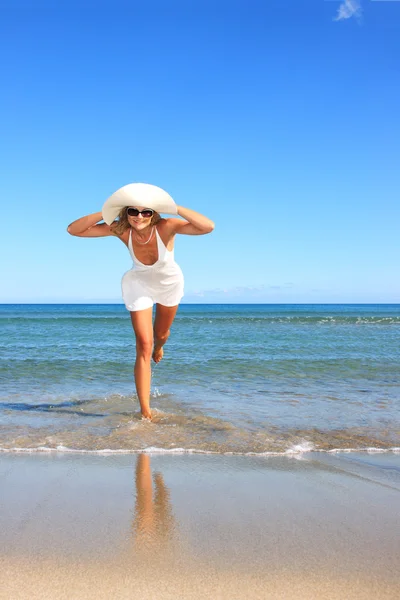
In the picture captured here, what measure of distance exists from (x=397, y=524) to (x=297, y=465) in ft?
4.21

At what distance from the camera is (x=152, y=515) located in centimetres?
303

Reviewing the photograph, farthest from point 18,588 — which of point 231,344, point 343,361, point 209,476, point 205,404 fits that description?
point 231,344

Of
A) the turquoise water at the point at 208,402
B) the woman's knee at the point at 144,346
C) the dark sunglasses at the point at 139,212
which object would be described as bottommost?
the turquoise water at the point at 208,402

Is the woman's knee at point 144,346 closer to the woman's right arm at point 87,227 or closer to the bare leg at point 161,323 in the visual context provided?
the bare leg at point 161,323

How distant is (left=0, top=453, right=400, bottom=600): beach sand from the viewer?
7.41 feet

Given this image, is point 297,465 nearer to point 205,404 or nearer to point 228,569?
point 228,569

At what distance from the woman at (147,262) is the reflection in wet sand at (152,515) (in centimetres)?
177

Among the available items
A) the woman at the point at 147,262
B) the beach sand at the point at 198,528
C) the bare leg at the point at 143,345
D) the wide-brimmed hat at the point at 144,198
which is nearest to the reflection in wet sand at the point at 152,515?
the beach sand at the point at 198,528

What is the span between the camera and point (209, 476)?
150 inches

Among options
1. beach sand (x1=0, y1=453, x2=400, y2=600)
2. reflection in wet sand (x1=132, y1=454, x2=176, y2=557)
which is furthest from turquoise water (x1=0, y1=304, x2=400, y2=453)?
reflection in wet sand (x1=132, y1=454, x2=176, y2=557)

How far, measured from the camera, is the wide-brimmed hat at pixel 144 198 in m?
4.41

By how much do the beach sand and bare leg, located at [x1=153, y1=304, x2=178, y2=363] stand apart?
189 cm

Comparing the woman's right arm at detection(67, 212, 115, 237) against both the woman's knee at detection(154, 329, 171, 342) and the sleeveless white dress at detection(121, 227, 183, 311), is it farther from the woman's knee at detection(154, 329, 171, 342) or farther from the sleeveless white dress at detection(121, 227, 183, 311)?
the woman's knee at detection(154, 329, 171, 342)

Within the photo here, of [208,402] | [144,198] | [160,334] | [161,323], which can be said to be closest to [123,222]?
[144,198]
